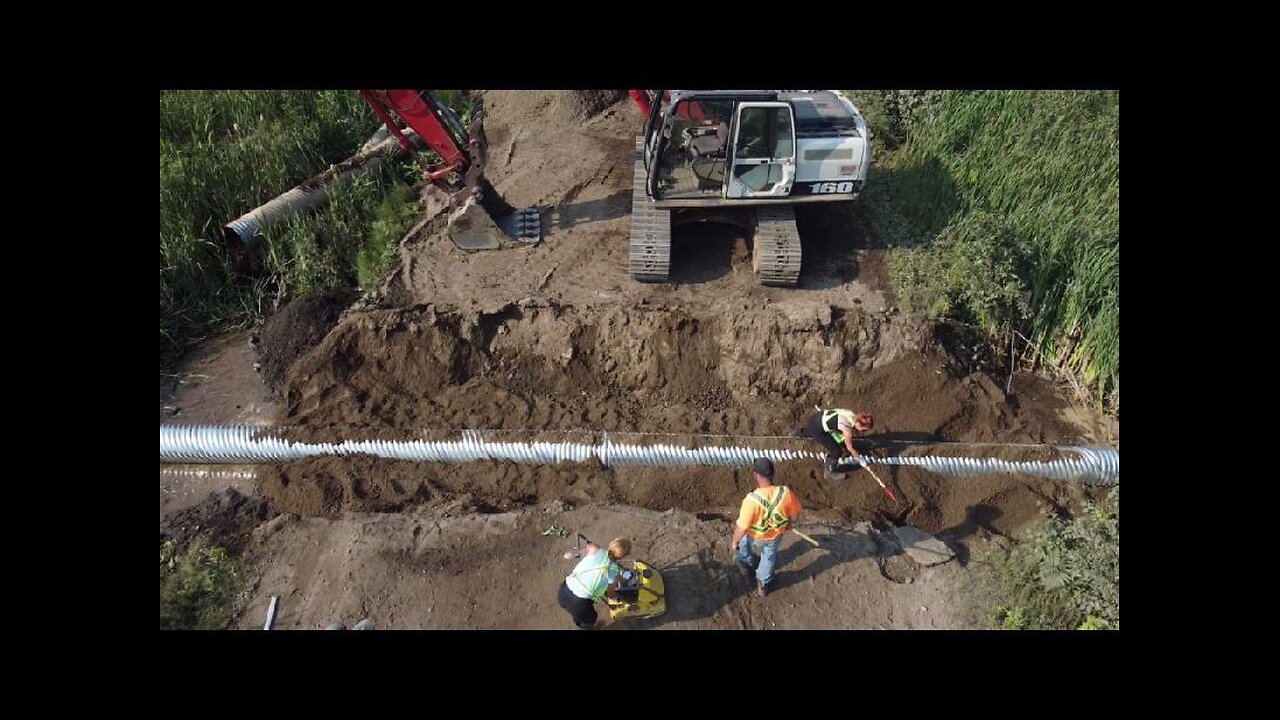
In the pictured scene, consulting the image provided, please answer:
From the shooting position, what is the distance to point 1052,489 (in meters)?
8.12

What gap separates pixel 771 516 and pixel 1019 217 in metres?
6.71

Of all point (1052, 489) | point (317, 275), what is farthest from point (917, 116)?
point (317, 275)

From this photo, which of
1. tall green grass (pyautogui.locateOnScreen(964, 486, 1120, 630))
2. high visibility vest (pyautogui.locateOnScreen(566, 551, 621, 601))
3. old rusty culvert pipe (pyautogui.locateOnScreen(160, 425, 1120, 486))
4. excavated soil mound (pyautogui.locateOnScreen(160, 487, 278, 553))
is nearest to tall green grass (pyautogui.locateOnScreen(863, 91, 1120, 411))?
old rusty culvert pipe (pyautogui.locateOnScreen(160, 425, 1120, 486))

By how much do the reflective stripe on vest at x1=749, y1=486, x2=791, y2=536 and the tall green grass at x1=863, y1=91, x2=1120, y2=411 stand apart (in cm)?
450

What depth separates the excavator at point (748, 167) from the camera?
9.14m

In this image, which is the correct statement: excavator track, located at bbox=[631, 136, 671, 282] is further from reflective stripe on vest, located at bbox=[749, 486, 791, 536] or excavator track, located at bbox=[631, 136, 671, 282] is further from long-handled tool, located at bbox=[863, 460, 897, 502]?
reflective stripe on vest, located at bbox=[749, 486, 791, 536]

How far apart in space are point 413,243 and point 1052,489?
906cm

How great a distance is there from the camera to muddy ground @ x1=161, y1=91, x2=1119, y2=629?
7.08 meters

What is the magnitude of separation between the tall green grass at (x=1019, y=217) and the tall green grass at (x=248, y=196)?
816cm

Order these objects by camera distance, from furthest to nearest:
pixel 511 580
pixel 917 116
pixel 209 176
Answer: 1. pixel 917 116
2. pixel 209 176
3. pixel 511 580

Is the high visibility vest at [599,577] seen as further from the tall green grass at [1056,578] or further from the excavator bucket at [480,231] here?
the excavator bucket at [480,231]

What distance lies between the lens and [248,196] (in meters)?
11.2

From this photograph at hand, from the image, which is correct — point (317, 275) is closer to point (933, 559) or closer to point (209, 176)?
point (209, 176)

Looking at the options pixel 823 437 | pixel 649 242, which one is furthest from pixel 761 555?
pixel 649 242
